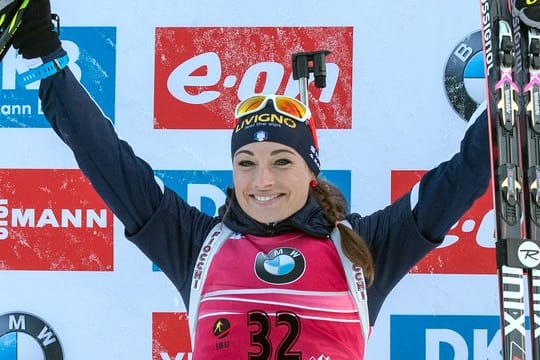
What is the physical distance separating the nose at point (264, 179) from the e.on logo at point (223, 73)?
0.76 m

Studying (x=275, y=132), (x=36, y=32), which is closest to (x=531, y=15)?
(x=275, y=132)

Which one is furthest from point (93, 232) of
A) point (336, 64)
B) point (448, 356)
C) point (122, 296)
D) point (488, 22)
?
point (488, 22)

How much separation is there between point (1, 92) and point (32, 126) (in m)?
0.15

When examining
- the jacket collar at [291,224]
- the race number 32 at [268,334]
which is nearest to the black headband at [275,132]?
the jacket collar at [291,224]

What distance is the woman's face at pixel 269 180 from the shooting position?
6.79 ft

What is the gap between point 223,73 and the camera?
281cm

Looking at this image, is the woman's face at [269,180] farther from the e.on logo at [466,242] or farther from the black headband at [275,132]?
the e.on logo at [466,242]

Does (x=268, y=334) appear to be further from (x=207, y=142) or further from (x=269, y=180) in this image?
(x=207, y=142)

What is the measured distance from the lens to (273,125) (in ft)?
6.89

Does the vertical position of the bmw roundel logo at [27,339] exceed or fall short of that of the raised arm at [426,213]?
it falls short

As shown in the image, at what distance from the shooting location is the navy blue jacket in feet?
6.53

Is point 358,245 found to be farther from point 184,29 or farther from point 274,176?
point 184,29

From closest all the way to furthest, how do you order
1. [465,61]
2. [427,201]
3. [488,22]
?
[427,201], [488,22], [465,61]

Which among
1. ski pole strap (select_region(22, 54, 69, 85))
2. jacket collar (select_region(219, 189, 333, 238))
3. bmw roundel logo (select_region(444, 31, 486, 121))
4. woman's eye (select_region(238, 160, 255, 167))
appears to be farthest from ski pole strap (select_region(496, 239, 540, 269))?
ski pole strap (select_region(22, 54, 69, 85))
